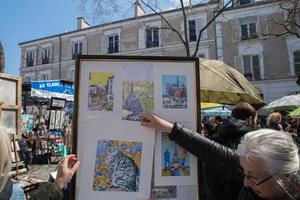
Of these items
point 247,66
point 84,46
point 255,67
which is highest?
point 84,46

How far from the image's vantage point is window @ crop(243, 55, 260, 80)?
2520cm

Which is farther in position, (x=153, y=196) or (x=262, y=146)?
(x=153, y=196)

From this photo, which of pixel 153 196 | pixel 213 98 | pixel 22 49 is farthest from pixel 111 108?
pixel 22 49

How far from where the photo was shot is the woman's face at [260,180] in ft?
4.80

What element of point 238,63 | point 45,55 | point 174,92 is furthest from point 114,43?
point 174,92

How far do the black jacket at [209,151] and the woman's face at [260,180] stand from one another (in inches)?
17.7

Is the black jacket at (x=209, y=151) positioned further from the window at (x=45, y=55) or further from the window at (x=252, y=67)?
the window at (x=45, y=55)

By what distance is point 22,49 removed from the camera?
37562 mm

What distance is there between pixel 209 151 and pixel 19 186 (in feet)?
3.47

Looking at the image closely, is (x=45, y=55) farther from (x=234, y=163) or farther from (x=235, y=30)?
(x=234, y=163)

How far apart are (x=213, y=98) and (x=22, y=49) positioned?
37259 millimetres

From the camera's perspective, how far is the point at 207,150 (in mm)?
2020

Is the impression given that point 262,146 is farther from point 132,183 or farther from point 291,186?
Answer: point 132,183

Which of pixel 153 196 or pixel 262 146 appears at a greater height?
pixel 262 146
